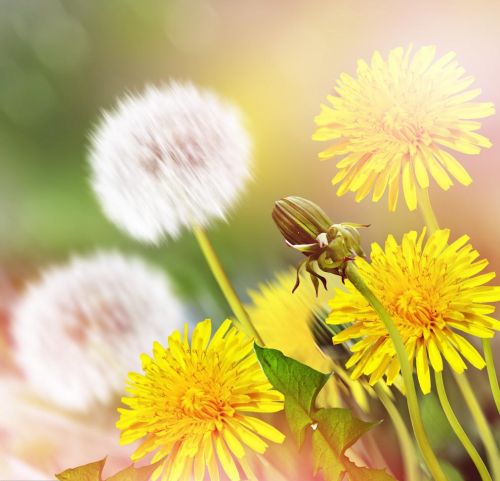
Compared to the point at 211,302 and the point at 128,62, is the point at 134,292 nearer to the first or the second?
the point at 211,302

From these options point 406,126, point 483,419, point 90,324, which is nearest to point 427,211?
point 406,126

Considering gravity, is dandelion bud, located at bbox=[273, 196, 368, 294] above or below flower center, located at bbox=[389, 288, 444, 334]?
above

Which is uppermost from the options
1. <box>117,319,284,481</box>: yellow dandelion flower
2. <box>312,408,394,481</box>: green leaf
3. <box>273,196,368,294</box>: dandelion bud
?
<box>273,196,368,294</box>: dandelion bud

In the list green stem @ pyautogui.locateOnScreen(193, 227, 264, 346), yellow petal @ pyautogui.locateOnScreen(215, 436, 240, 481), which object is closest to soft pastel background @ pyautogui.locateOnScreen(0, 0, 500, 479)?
green stem @ pyautogui.locateOnScreen(193, 227, 264, 346)

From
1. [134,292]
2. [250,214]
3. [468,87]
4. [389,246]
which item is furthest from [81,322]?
[468,87]

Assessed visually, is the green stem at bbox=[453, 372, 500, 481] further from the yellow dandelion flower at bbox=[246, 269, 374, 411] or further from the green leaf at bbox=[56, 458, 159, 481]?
the green leaf at bbox=[56, 458, 159, 481]

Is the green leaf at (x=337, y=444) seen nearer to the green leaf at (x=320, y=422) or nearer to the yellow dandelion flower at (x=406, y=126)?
the green leaf at (x=320, y=422)

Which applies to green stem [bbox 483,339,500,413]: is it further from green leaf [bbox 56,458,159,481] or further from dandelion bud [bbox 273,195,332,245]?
green leaf [bbox 56,458,159,481]
